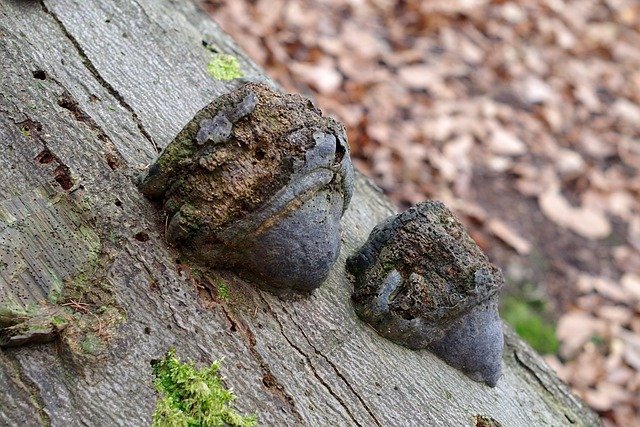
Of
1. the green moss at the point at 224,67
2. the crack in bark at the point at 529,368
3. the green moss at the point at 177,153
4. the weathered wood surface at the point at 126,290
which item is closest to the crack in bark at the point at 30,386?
the weathered wood surface at the point at 126,290

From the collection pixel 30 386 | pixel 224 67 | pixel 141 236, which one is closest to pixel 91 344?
pixel 30 386

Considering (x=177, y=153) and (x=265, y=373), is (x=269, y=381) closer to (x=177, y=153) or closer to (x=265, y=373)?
(x=265, y=373)

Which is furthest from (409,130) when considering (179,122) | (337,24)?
(179,122)

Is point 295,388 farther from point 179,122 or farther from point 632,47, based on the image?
point 632,47

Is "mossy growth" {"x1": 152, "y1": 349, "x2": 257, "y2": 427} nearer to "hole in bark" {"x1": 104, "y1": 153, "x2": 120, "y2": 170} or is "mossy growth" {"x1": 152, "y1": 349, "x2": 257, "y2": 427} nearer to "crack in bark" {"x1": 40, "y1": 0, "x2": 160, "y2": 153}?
"hole in bark" {"x1": 104, "y1": 153, "x2": 120, "y2": 170}

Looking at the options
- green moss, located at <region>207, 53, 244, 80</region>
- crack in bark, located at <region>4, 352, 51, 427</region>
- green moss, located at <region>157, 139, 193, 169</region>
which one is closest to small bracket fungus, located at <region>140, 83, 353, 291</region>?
green moss, located at <region>157, 139, 193, 169</region>

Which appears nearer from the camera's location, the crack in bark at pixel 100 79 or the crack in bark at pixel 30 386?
the crack in bark at pixel 30 386

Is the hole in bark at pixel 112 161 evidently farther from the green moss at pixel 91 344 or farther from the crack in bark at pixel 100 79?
the green moss at pixel 91 344
